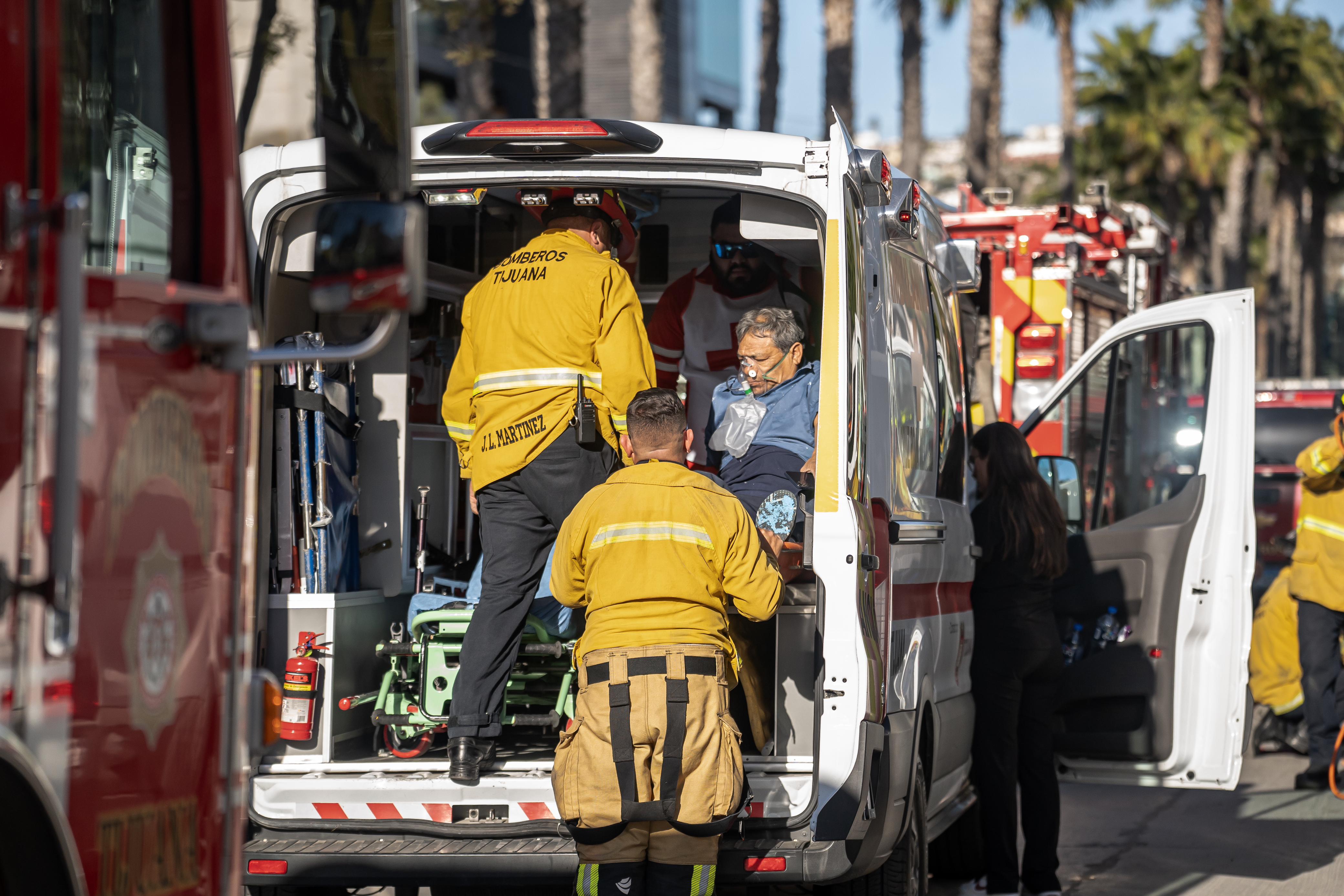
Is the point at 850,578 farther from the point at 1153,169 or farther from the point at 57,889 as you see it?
the point at 1153,169

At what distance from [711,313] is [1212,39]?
29.9 m

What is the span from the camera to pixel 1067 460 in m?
7.00

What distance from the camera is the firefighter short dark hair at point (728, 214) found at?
6.54 metres

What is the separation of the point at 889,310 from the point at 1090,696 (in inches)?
86.2

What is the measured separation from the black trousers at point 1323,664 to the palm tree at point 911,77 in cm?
1374

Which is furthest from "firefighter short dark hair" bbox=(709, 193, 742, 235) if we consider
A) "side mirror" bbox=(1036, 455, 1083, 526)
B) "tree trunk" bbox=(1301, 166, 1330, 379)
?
"tree trunk" bbox=(1301, 166, 1330, 379)

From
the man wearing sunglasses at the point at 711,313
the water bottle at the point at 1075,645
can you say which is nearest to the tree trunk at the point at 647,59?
the man wearing sunglasses at the point at 711,313

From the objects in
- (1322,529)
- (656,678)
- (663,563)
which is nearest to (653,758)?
(656,678)

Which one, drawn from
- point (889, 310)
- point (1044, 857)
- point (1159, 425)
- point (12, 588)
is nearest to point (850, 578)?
point (889, 310)

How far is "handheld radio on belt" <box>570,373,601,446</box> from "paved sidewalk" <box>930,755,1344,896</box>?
2850mm

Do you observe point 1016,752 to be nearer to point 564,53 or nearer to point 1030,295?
point 1030,295

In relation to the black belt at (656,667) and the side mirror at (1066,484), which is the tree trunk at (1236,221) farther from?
the black belt at (656,667)

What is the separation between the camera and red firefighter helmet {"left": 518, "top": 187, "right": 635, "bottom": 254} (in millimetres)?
5539

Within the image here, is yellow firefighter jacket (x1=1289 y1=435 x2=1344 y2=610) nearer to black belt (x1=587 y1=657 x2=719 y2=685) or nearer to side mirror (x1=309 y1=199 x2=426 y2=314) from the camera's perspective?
black belt (x1=587 y1=657 x2=719 y2=685)
